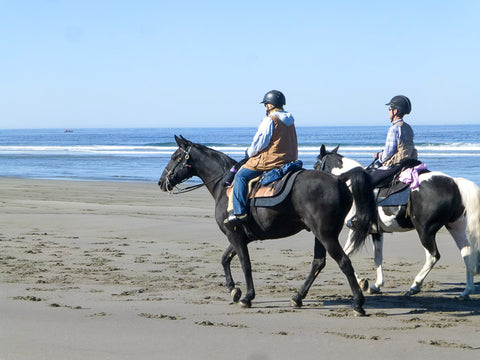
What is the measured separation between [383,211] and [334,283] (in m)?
1.16

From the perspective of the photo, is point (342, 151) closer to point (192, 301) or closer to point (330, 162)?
point (330, 162)

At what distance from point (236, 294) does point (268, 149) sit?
165 centimetres

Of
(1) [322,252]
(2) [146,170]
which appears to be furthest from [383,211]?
(2) [146,170]

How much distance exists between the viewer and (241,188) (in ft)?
24.4

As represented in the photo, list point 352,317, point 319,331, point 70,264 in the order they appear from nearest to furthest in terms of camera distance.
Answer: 1. point 319,331
2. point 352,317
3. point 70,264

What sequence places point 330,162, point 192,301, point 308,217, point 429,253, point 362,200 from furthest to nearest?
point 330,162
point 429,253
point 192,301
point 308,217
point 362,200

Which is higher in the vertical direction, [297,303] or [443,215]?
[443,215]

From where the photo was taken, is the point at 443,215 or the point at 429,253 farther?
the point at 429,253

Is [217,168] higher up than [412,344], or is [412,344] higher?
[217,168]

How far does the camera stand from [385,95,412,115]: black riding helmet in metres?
8.55

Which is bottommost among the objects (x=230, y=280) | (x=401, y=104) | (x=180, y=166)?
(x=230, y=280)

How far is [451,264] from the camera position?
396 inches

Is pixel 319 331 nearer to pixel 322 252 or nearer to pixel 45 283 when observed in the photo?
pixel 322 252

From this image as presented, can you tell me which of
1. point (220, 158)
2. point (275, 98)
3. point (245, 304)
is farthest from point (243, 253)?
point (275, 98)
